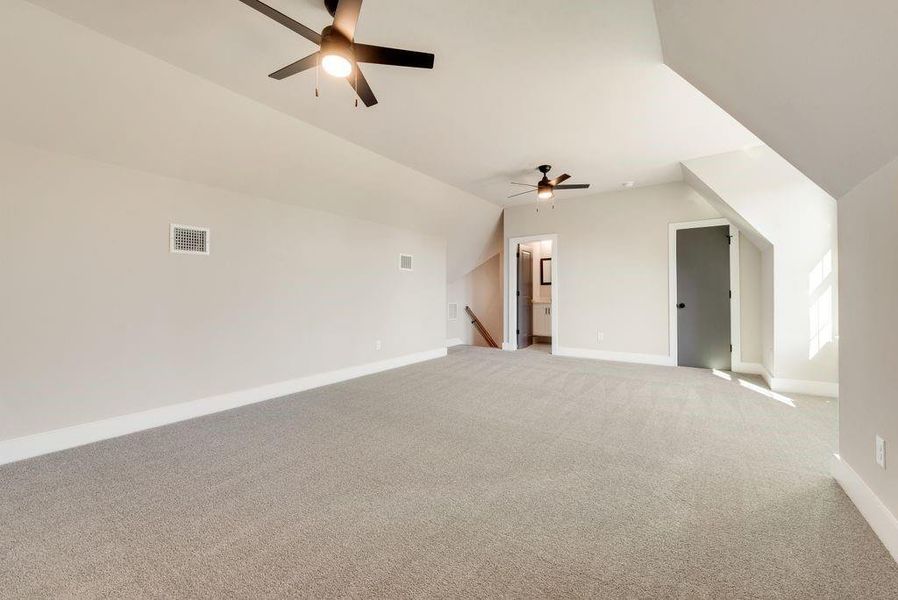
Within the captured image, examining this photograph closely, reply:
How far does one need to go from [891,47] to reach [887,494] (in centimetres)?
182

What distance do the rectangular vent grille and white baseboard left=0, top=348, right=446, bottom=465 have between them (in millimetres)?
1420

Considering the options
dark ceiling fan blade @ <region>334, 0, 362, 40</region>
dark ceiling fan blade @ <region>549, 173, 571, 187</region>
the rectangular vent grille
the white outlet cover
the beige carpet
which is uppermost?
dark ceiling fan blade @ <region>549, 173, 571, 187</region>

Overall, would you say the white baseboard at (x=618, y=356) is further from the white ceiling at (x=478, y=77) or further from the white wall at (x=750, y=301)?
the white ceiling at (x=478, y=77)

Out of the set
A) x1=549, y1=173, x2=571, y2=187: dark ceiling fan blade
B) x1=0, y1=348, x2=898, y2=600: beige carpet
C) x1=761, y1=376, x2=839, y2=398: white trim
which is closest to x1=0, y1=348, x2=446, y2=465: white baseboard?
x1=0, y1=348, x2=898, y2=600: beige carpet

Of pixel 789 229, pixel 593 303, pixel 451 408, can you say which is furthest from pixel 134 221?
pixel 789 229

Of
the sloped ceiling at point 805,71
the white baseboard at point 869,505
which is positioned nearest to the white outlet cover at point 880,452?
the white baseboard at point 869,505

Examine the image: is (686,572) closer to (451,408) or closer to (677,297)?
(451,408)

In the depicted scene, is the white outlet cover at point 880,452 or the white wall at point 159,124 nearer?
the white outlet cover at point 880,452

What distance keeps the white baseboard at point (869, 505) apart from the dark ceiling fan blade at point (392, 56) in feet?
9.93

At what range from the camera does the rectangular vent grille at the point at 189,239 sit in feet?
10.9

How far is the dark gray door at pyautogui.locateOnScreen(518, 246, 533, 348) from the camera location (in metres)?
7.23

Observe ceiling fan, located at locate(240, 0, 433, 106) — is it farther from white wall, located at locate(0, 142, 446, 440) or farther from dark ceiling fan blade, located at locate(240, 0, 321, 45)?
white wall, located at locate(0, 142, 446, 440)

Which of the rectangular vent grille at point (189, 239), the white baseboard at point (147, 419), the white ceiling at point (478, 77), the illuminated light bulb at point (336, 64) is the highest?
the white ceiling at point (478, 77)

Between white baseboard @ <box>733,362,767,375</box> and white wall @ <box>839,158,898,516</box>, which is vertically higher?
white wall @ <box>839,158,898,516</box>
